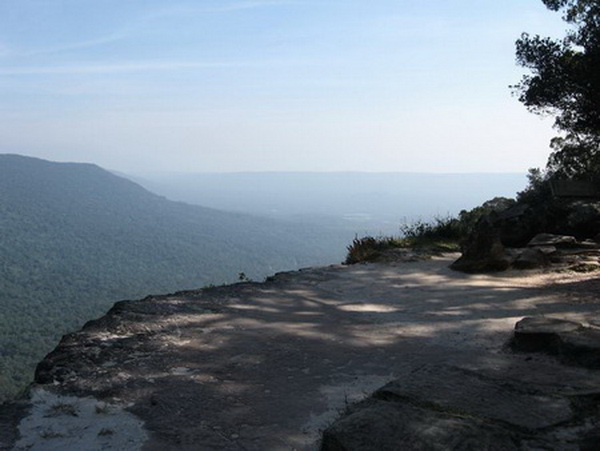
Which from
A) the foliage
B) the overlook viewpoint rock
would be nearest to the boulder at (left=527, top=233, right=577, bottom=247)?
the foliage

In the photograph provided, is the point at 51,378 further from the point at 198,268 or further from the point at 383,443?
the point at 198,268

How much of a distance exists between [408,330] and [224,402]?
2.86m

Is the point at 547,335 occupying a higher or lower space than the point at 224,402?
higher

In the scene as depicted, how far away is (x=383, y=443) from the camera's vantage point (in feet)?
8.80

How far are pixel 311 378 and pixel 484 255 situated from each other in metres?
Answer: 7.05

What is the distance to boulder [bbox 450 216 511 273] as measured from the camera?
34.6ft

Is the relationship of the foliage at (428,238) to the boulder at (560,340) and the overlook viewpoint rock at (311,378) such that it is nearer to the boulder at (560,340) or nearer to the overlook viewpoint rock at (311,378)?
the overlook viewpoint rock at (311,378)

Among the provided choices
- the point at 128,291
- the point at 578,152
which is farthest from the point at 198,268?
the point at 578,152

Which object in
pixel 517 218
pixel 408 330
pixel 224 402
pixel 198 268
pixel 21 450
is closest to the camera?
pixel 21 450

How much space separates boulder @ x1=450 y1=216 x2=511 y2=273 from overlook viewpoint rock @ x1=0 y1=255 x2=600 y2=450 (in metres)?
2.15

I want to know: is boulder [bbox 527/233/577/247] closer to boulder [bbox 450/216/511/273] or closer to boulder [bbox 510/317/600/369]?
boulder [bbox 450/216/511/273]

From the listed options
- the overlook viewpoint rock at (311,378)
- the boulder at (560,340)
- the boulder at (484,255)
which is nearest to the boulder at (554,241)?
the boulder at (484,255)

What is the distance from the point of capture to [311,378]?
4.68 meters

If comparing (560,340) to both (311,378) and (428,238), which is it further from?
(428,238)
